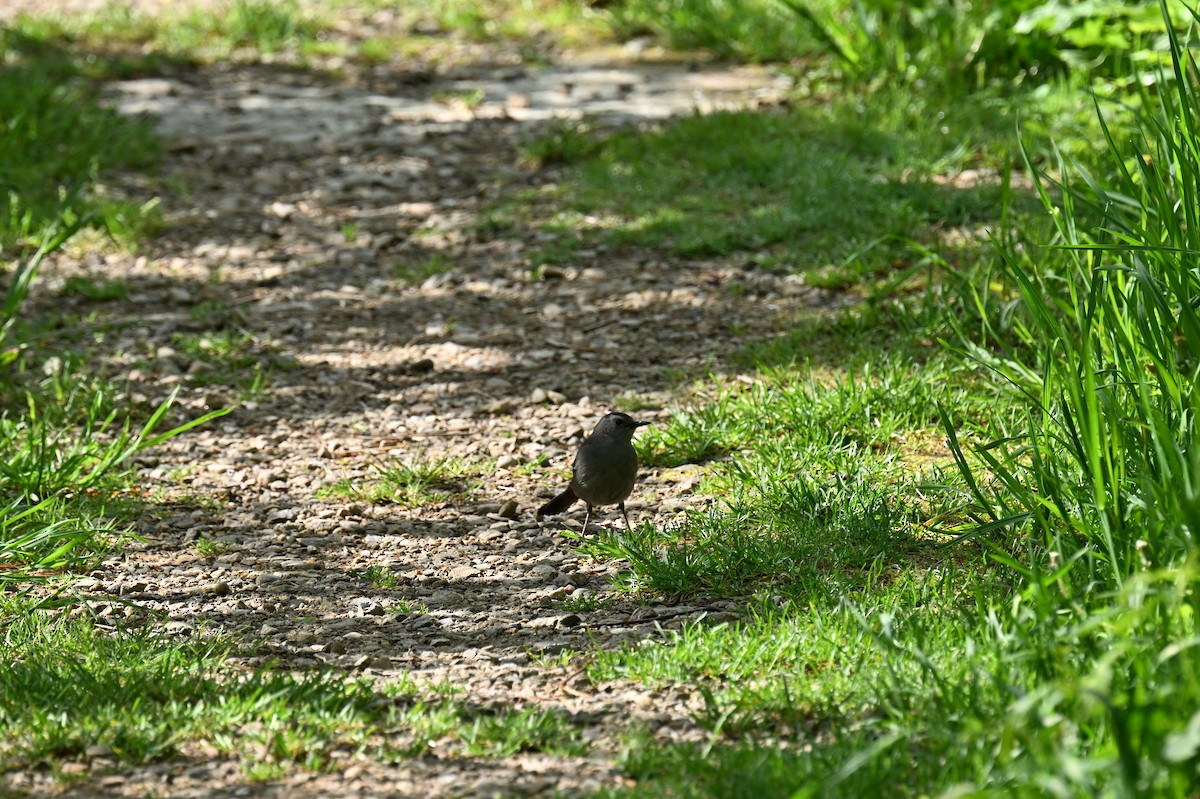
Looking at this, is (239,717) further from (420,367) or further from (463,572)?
(420,367)

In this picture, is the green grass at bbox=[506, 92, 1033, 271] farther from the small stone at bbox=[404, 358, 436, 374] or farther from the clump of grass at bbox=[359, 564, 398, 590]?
the clump of grass at bbox=[359, 564, 398, 590]

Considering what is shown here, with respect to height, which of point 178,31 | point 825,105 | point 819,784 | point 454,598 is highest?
point 178,31

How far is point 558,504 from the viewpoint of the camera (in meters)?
4.65

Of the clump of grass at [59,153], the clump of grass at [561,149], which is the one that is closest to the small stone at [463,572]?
the clump of grass at [59,153]

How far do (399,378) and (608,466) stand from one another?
1.81m

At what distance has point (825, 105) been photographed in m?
8.02

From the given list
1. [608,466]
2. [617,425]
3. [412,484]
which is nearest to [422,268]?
[412,484]

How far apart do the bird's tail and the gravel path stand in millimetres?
46

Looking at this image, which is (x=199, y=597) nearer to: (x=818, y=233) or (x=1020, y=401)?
(x=1020, y=401)

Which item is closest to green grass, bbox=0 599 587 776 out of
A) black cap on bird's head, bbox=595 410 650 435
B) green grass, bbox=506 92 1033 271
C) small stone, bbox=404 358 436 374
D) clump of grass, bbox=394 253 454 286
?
A: black cap on bird's head, bbox=595 410 650 435

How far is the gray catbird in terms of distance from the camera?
4.30m

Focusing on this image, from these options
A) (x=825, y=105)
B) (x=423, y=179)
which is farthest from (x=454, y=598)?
(x=825, y=105)

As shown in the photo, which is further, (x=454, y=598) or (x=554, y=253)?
(x=554, y=253)

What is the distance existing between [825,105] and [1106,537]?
540 cm
